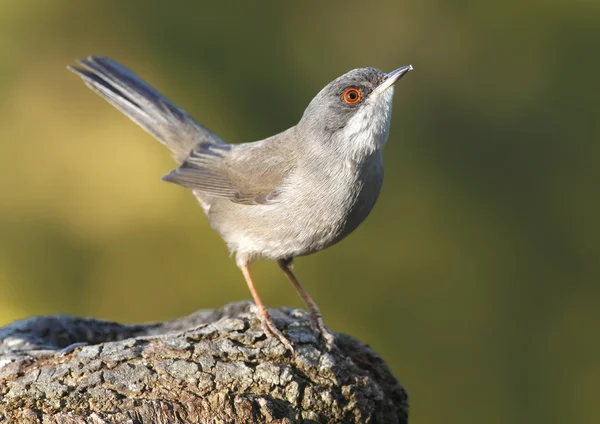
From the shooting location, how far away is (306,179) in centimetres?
464

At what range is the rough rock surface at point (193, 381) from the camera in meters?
3.44

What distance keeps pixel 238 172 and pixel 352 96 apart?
0.98 m

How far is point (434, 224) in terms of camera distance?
6.27 meters

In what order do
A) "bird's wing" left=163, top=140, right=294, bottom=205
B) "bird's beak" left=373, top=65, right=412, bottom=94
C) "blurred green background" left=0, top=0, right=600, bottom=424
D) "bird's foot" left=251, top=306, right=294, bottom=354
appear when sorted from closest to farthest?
"bird's foot" left=251, top=306, right=294, bottom=354 → "bird's beak" left=373, top=65, right=412, bottom=94 → "bird's wing" left=163, top=140, right=294, bottom=205 → "blurred green background" left=0, top=0, right=600, bottom=424

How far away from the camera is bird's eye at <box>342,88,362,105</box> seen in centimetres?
456

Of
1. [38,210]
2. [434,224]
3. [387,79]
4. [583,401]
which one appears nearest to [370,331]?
[434,224]

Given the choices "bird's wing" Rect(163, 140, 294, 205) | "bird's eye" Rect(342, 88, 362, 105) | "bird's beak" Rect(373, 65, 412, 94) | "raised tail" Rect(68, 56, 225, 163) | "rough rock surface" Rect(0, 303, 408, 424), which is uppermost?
"raised tail" Rect(68, 56, 225, 163)

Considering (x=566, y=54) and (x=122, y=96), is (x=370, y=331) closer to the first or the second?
(x=122, y=96)

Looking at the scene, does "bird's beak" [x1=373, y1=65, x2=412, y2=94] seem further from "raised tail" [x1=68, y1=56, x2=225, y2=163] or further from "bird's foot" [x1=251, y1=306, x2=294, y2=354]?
"raised tail" [x1=68, y1=56, x2=225, y2=163]

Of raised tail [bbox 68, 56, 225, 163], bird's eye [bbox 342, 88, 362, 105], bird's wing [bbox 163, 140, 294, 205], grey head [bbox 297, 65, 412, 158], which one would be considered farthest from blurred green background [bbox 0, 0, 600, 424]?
bird's eye [bbox 342, 88, 362, 105]

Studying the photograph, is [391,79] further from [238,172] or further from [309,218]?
[238,172]

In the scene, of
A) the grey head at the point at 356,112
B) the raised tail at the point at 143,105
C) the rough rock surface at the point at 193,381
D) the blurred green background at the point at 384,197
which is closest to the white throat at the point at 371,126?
the grey head at the point at 356,112

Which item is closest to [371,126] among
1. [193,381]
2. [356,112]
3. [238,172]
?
[356,112]

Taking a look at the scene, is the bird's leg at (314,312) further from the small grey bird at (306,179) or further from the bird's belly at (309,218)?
the bird's belly at (309,218)
